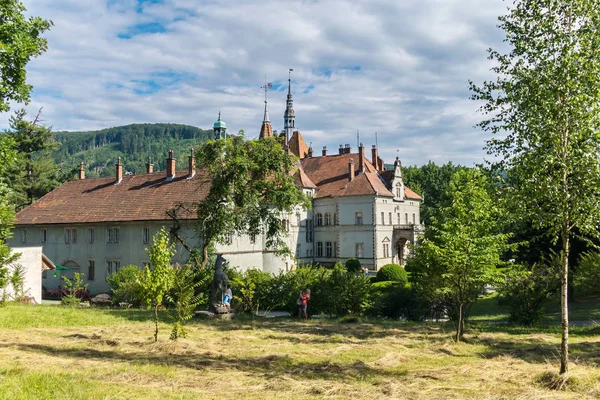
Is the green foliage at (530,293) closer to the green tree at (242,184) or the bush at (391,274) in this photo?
the green tree at (242,184)

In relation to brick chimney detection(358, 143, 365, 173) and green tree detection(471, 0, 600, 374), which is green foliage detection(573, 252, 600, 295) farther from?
brick chimney detection(358, 143, 365, 173)

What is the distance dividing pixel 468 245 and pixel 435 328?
526 cm

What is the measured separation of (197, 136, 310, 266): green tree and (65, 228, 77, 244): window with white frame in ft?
63.2

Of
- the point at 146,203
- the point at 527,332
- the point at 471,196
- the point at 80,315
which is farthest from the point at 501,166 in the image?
the point at 146,203

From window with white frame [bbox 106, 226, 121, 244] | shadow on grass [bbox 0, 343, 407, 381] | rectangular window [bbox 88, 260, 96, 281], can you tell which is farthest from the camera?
rectangular window [bbox 88, 260, 96, 281]

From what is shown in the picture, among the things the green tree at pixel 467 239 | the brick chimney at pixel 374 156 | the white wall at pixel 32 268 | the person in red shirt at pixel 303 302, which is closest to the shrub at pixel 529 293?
the green tree at pixel 467 239

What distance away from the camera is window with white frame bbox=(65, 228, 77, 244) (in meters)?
41.4

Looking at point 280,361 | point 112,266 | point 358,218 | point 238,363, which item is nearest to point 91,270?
point 112,266

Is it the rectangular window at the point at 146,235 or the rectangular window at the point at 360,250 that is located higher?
the rectangular window at the point at 146,235

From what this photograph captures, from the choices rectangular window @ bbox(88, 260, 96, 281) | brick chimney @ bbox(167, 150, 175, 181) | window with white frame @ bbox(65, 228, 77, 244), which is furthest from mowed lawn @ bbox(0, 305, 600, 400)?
window with white frame @ bbox(65, 228, 77, 244)

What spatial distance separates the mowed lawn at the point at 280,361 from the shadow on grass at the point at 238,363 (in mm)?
25

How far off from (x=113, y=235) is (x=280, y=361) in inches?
1165

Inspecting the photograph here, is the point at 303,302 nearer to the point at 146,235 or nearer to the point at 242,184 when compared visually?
the point at 242,184

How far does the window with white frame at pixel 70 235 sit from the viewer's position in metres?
41.4
